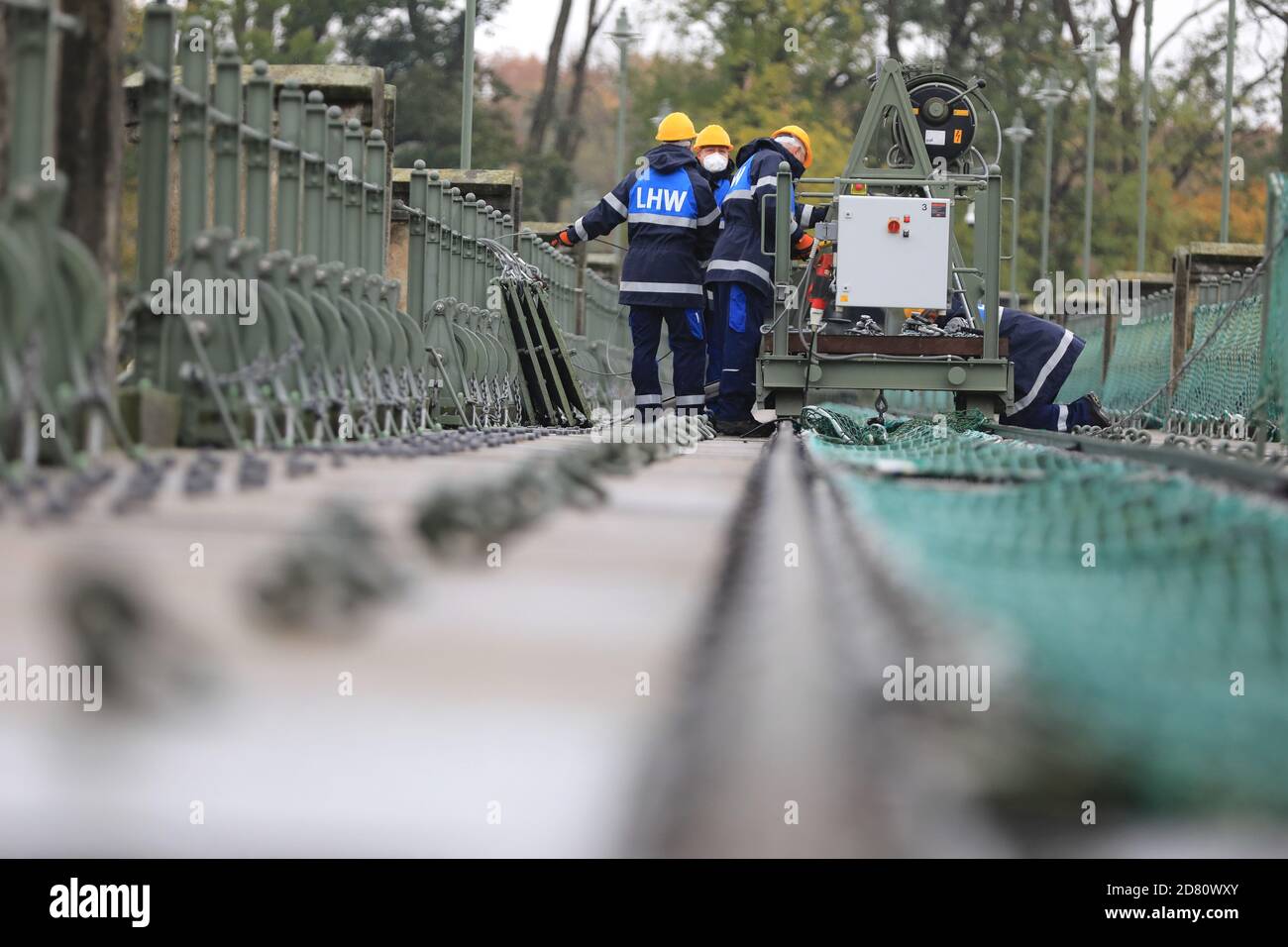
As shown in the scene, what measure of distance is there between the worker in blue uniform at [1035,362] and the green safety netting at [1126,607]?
8.38 m

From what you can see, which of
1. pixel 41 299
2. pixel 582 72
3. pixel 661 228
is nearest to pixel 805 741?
pixel 41 299

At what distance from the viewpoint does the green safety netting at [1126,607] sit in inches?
113

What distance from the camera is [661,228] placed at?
52.9 feet

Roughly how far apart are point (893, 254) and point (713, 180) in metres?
2.22

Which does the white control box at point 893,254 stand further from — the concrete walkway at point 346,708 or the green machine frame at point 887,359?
the concrete walkway at point 346,708

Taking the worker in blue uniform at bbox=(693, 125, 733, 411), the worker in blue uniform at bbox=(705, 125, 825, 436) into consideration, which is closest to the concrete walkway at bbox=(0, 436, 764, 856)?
the worker in blue uniform at bbox=(705, 125, 825, 436)

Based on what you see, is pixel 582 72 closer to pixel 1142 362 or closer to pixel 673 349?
pixel 1142 362

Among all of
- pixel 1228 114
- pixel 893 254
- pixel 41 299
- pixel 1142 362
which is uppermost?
pixel 1228 114

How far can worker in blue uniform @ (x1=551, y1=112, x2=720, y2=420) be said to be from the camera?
16.1 metres

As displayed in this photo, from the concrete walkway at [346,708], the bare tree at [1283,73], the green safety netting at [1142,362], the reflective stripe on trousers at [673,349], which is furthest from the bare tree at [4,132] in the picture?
the bare tree at [1283,73]

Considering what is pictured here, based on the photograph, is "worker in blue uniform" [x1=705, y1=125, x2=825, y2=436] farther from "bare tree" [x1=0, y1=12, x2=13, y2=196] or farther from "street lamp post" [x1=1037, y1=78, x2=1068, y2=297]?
"street lamp post" [x1=1037, y1=78, x2=1068, y2=297]

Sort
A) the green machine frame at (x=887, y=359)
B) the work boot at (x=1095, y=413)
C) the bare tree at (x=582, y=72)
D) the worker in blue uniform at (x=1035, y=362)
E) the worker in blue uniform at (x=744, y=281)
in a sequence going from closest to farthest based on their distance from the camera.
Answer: the green machine frame at (x=887, y=359) → the worker in blue uniform at (x=744, y=281) → the worker in blue uniform at (x=1035, y=362) → the work boot at (x=1095, y=413) → the bare tree at (x=582, y=72)

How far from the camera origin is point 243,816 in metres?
2.54
